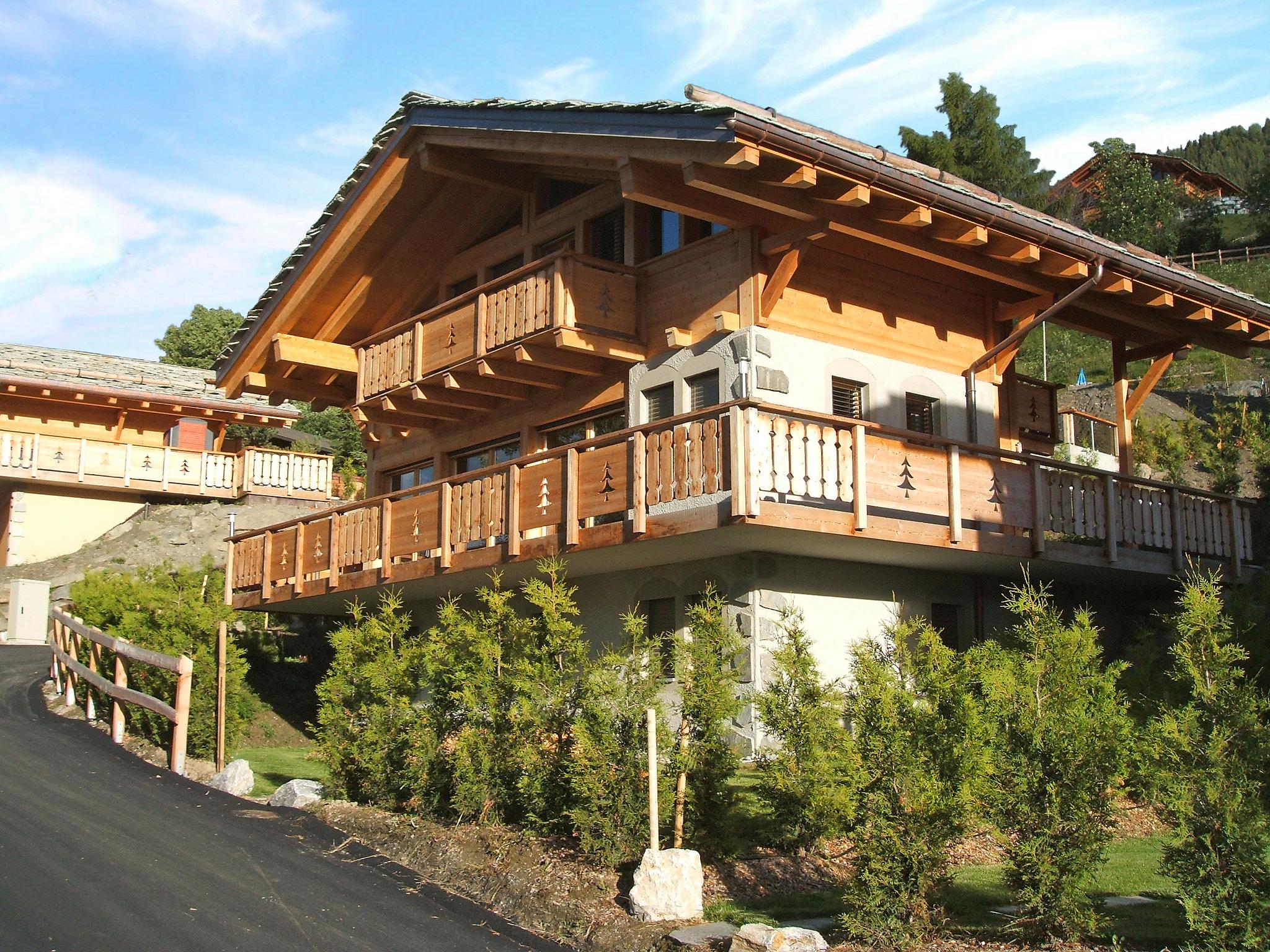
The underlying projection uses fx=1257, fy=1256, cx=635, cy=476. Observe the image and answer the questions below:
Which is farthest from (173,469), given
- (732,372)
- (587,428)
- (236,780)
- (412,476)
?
(732,372)

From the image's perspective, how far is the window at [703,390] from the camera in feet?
50.9

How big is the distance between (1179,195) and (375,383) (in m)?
56.1

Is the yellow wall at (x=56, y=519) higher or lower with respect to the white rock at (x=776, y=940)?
higher

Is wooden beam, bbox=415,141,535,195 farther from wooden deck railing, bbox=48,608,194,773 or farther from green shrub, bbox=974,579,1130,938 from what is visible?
green shrub, bbox=974,579,1130,938

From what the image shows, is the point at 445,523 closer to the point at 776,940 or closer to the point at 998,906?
the point at 998,906

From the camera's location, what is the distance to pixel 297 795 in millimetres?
13125

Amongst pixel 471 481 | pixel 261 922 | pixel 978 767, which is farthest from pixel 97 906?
pixel 471 481

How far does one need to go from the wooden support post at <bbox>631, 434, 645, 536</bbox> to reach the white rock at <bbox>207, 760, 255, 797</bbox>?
16.8 feet

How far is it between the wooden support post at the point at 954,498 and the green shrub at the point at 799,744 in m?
4.08

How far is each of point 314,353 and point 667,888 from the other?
15261 millimetres

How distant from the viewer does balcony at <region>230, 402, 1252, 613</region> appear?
496 inches

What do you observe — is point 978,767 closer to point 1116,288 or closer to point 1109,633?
point 1116,288

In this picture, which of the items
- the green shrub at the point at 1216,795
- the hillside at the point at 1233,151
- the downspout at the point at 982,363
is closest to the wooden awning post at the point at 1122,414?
the downspout at the point at 982,363

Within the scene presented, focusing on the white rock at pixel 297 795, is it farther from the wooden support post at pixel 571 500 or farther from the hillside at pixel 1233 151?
the hillside at pixel 1233 151
